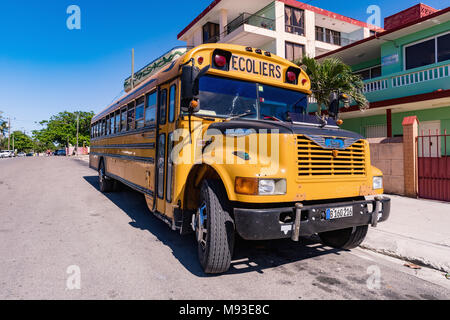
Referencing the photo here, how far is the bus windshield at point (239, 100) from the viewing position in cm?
392

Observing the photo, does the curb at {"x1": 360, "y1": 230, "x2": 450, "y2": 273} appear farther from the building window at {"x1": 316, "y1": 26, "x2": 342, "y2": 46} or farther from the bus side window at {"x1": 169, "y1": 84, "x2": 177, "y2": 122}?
the building window at {"x1": 316, "y1": 26, "x2": 342, "y2": 46}

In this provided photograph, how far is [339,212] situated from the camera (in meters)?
3.19

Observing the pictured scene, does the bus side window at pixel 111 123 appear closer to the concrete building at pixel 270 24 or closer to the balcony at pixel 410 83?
the balcony at pixel 410 83

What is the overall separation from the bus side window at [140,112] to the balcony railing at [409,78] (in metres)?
10.9

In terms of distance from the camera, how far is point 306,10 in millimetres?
21203

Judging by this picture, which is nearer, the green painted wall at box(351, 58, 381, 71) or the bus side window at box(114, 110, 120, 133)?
the bus side window at box(114, 110, 120, 133)

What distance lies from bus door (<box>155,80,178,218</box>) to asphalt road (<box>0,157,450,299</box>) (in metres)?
0.69

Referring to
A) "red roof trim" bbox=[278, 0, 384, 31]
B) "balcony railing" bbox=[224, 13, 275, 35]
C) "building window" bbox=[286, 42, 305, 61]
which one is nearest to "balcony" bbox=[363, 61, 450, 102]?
"building window" bbox=[286, 42, 305, 61]

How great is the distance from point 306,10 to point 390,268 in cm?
2171

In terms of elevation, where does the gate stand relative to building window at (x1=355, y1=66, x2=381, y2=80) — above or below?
below

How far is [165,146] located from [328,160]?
2.35 metres

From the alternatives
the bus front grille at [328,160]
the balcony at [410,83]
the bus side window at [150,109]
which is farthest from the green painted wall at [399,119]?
the bus side window at [150,109]

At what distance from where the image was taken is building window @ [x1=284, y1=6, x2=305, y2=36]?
20344 millimetres
